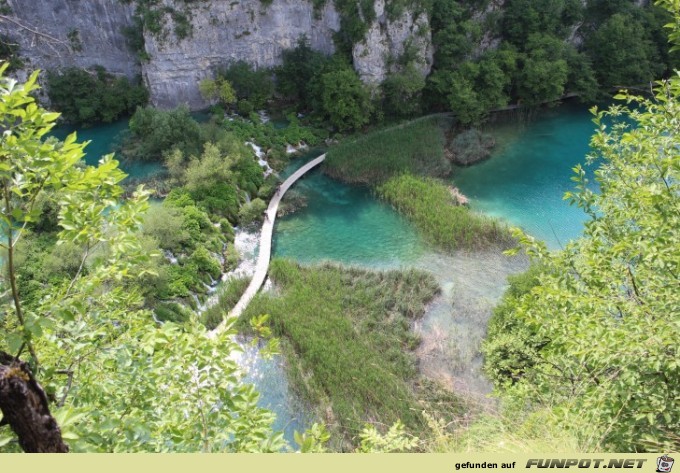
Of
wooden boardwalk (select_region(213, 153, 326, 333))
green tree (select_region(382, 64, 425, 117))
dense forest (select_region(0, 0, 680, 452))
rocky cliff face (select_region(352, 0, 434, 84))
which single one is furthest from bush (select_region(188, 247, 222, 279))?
rocky cliff face (select_region(352, 0, 434, 84))

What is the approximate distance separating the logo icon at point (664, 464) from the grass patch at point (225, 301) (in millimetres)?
14401

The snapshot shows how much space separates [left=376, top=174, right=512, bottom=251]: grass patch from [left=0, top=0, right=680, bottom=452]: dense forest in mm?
99

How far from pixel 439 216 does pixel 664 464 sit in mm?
18039

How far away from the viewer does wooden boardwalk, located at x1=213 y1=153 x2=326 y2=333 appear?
18.0m

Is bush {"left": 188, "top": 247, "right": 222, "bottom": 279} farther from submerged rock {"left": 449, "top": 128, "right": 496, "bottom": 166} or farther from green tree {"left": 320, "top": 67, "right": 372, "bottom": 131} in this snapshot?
submerged rock {"left": 449, "top": 128, "right": 496, "bottom": 166}

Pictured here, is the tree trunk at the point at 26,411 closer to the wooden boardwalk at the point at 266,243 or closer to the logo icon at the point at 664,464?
the logo icon at the point at 664,464

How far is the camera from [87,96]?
30.8 metres

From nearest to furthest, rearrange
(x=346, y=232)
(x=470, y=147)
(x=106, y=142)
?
(x=346, y=232)
(x=470, y=147)
(x=106, y=142)

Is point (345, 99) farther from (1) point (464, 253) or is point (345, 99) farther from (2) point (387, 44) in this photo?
(1) point (464, 253)

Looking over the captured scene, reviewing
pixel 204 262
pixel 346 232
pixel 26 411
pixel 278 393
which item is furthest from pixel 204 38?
pixel 26 411

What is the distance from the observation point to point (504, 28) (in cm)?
3203

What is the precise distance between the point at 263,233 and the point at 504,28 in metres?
21.9

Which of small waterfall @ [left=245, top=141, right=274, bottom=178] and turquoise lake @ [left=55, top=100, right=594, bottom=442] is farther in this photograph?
small waterfall @ [left=245, top=141, right=274, bottom=178]

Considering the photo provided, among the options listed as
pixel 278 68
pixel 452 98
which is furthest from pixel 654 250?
pixel 278 68
